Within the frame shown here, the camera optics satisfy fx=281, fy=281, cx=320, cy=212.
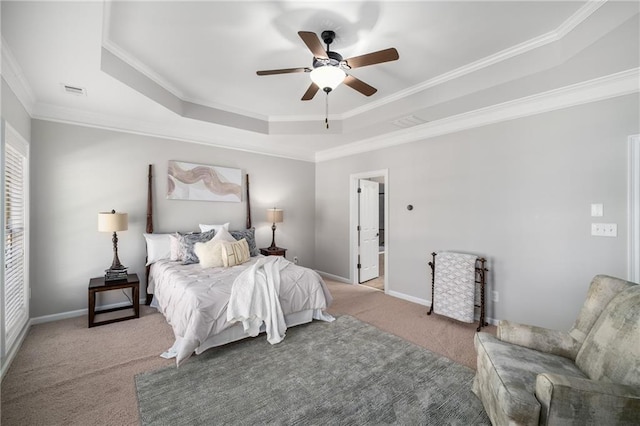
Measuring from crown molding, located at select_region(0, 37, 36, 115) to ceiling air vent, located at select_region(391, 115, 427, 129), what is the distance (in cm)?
388

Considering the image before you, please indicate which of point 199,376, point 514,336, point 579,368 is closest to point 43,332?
point 199,376

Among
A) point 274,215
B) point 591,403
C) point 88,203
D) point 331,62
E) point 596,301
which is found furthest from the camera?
point 274,215

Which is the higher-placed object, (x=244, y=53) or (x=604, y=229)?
(x=244, y=53)

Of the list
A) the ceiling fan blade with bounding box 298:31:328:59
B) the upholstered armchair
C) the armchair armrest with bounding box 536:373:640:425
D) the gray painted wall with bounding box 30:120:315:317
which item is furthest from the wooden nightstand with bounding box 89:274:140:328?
the armchair armrest with bounding box 536:373:640:425

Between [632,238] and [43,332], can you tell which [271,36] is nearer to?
[632,238]

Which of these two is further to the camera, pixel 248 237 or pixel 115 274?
pixel 248 237

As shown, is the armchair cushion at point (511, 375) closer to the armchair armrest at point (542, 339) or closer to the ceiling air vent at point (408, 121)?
the armchair armrest at point (542, 339)

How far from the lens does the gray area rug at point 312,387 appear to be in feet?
6.22

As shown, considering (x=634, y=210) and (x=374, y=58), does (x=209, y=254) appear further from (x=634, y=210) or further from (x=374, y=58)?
(x=634, y=210)

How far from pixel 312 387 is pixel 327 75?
2.49m

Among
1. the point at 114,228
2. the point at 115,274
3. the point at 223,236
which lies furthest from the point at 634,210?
the point at 115,274

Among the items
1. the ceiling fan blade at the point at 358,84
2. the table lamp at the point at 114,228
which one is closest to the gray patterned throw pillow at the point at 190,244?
the table lamp at the point at 114,228

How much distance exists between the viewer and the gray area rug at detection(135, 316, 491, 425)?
1.89 metres

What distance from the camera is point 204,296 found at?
2611mm
